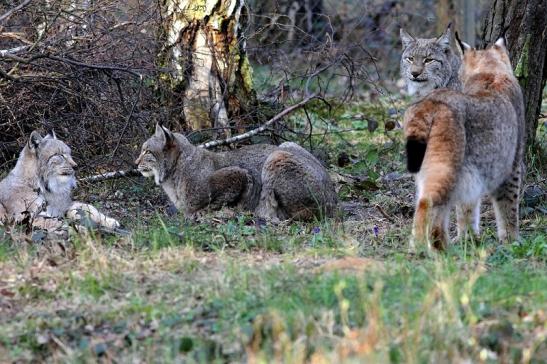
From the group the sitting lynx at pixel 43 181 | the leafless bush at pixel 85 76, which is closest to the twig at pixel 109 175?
the leafless bush at pixel 85 76

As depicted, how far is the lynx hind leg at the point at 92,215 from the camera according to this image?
747 cm

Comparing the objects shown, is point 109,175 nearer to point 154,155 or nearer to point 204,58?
point 154,155

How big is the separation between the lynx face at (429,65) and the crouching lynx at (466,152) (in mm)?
2019

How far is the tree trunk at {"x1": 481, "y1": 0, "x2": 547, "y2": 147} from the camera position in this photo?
29.1 feet

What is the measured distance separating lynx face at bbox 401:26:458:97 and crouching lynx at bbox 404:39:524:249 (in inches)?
79.5

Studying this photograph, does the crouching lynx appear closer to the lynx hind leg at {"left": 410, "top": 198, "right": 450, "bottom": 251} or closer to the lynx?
the lynx hind leg at {"left": 410, "top": 198, "right": 450, "bottom": 251}

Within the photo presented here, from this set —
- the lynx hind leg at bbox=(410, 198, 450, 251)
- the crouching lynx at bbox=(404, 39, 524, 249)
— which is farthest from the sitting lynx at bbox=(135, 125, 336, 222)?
the lynx hind leg at bbox=(410, 198, 450, 251)

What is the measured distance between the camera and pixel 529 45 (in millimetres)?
8906

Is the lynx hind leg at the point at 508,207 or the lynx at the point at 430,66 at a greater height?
the lynx at the point at 430,66

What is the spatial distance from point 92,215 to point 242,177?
1514 mm

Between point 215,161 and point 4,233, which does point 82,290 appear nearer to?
point 4,233

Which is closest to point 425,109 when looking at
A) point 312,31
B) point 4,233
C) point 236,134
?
point 4,233

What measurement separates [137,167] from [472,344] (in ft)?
17.2

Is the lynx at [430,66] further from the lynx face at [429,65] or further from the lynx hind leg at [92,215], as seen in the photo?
the lynx hind leg at [92,215]
